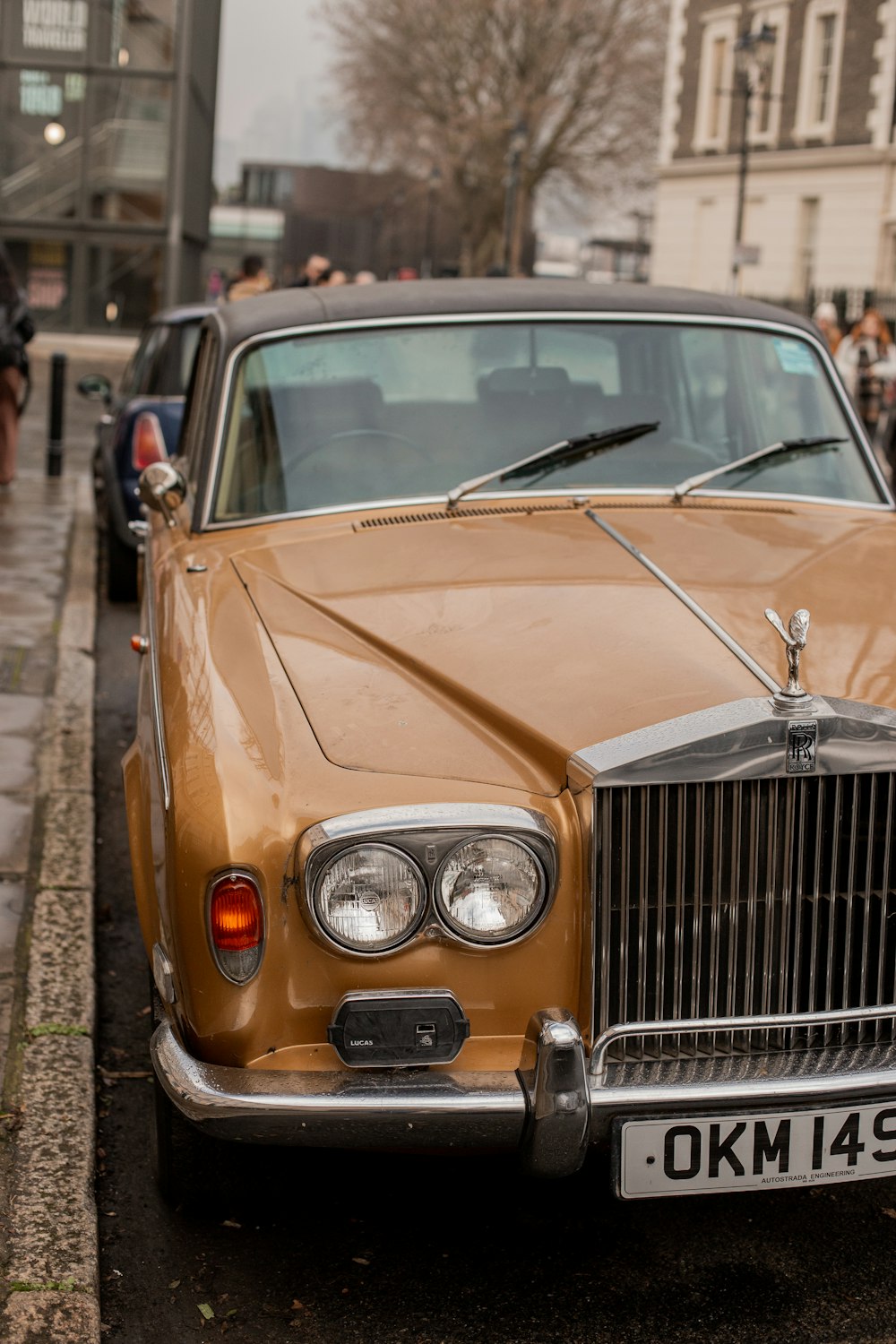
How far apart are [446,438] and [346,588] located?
2.58ft

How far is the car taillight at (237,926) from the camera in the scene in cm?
253

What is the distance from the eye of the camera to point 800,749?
8.32 feet

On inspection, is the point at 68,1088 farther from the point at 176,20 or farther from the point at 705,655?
the point at 176,20

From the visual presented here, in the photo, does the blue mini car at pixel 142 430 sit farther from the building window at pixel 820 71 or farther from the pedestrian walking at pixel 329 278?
the building window at pixel 820 71

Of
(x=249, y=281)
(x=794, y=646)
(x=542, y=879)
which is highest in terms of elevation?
(x=249, y=281)

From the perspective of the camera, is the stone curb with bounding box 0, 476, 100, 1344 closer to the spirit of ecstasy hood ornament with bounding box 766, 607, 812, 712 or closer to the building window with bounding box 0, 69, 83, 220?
the spirit of ecstasy hood ornament with bounding box 766, 607, 812, 712

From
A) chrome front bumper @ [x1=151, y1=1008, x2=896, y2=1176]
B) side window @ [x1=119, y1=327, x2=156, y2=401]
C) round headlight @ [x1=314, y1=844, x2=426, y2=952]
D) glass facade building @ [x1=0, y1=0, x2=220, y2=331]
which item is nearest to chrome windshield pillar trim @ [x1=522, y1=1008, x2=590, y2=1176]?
chrome front bumper @ [x1=151, y1=1008, x2=896, y2=1176]

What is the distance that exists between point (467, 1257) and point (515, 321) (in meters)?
2.48

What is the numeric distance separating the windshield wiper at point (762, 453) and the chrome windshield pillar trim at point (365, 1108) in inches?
75.4

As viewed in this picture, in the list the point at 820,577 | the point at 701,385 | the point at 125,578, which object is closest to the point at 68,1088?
the point at 820,577

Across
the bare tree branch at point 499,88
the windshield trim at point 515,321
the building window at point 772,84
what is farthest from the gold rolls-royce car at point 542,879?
the bare tree branch at point 499,88

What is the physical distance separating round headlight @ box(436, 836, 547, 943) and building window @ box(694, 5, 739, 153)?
148 ft

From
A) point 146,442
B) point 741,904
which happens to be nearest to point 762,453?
point 741,904

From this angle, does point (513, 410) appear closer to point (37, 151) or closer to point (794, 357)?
point (794, 357)
